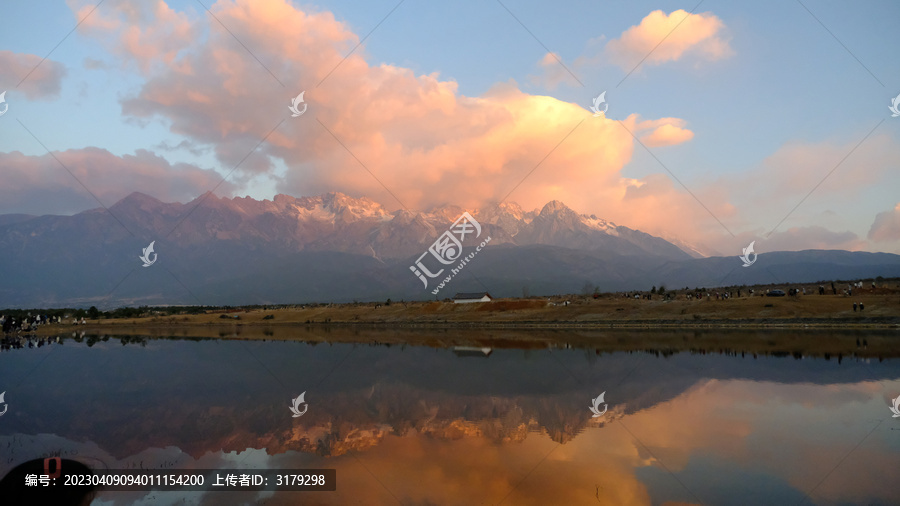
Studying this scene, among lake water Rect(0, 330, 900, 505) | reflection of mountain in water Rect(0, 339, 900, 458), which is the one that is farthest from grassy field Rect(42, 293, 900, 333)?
Result: reflection of mountain in water Rect(0, 339, 900, 458)

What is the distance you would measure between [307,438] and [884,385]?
31.8m

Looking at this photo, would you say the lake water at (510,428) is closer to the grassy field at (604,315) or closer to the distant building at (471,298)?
the grassy field at (604,315)

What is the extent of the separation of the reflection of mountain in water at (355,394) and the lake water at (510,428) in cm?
18

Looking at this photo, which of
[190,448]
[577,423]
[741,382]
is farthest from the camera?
[741,382]

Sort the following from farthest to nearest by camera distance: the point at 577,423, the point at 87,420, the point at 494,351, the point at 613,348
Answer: the point at 494,351 < the point at 613,348 < the point at 87,420 < the point at 577,423

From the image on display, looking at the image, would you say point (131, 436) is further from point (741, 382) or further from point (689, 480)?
point (741, 382)


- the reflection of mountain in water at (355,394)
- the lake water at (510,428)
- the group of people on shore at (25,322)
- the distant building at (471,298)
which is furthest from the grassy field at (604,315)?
the reflection of mountain in water at (355,394)

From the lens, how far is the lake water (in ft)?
50.0

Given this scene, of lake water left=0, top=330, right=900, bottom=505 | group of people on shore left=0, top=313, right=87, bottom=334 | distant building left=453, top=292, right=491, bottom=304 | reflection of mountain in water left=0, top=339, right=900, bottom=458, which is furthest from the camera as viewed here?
distant building left=453, top=292, right=491, bottom=304

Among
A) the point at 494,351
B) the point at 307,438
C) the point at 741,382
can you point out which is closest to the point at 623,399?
the point at 741,382

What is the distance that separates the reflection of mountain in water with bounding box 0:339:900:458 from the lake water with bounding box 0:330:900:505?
7.0 inches

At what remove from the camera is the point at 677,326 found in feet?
252

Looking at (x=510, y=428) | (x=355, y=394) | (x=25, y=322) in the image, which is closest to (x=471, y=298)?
(x=355, y=394)

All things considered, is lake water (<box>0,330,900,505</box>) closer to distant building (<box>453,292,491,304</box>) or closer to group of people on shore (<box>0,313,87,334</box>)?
distant building (<box>453,292,491,304</box>)
